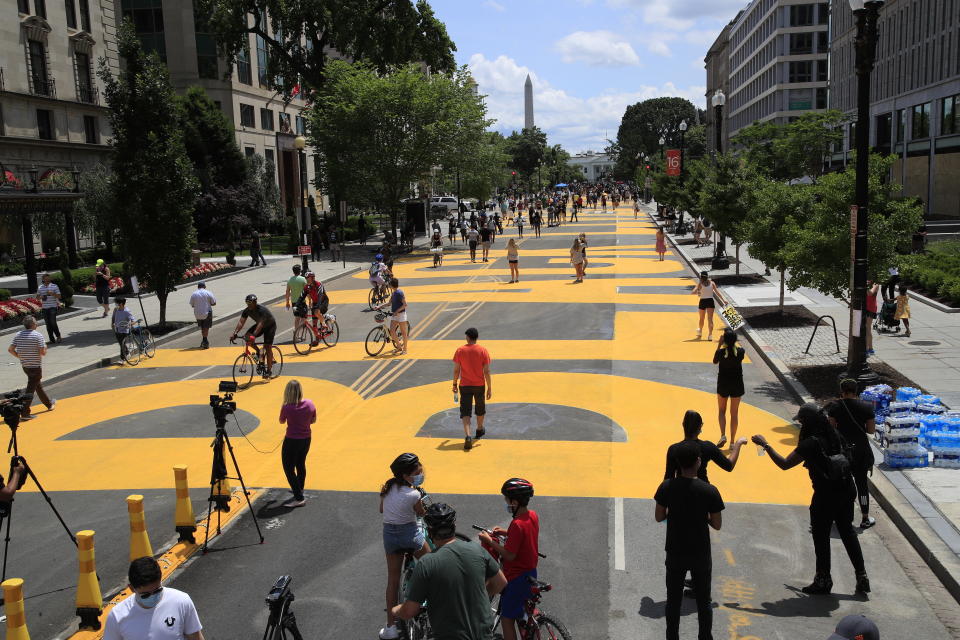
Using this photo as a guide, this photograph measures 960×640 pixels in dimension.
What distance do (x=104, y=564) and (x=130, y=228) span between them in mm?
17418

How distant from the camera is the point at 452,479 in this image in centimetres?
1148

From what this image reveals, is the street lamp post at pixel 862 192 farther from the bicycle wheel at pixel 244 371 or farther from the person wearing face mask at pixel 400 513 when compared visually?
the bicycle wheel at pixel 244 371

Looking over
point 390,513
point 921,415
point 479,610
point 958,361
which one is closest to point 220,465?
point 390,513

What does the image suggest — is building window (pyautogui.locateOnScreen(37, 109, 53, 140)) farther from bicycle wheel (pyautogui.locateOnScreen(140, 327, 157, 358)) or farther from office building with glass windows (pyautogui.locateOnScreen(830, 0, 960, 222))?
office building with glass windows (pyautogui.locateOnScreen(830, 0, 960, 222))

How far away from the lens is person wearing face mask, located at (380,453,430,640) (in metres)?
7.50

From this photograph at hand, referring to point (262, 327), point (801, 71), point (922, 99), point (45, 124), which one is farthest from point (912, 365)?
point (801, 71)

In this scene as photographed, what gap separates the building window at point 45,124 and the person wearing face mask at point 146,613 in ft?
154

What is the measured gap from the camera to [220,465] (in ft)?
33.1

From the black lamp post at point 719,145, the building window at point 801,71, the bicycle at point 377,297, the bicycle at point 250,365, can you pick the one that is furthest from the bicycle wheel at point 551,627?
the building window at point 801,71

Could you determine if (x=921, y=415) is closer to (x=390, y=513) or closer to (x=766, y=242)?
(x=390, y=513)

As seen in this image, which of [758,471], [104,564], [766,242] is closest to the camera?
[104,564]

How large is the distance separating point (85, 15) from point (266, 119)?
23.6m

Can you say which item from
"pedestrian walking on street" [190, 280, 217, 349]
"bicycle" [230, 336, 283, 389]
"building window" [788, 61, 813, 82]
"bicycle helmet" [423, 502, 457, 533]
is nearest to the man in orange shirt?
"bicycle" [230, 336, 283, 389]

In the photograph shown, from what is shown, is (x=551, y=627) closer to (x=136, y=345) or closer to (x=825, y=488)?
(x=825, y=488)
